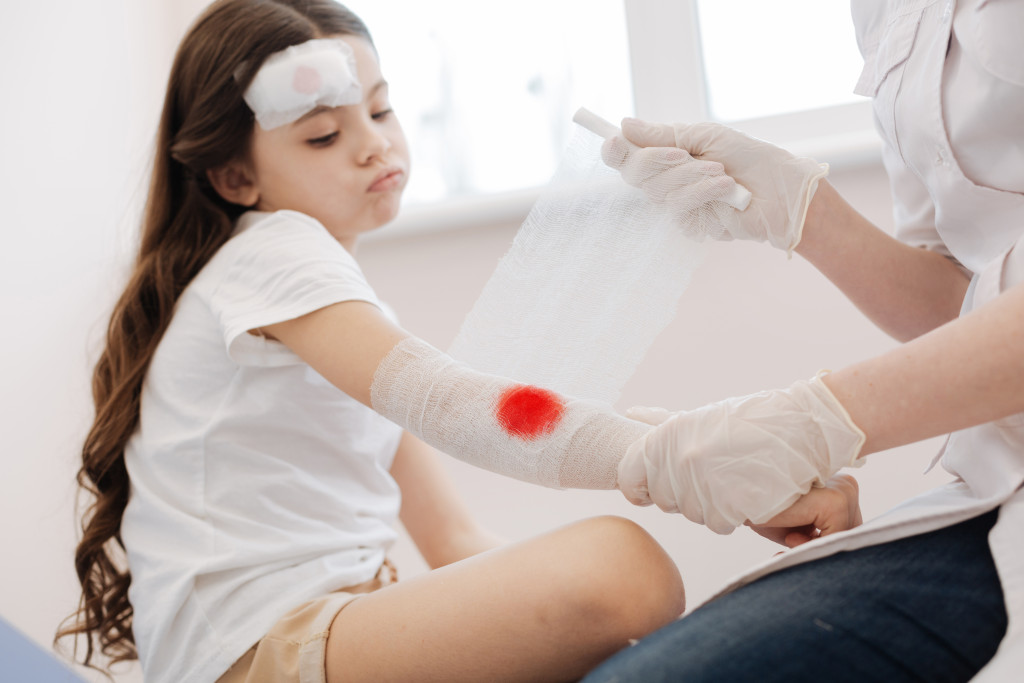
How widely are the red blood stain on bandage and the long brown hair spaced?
51cm

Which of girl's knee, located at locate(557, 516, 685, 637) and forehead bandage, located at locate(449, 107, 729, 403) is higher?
forehead bandage, located at locate(449, 107, 729, 403)

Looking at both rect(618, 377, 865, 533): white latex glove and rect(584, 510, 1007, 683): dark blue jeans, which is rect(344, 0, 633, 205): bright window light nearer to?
rect(618, 377, 865, 533): white latex glove

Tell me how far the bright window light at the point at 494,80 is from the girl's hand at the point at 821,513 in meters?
0.98

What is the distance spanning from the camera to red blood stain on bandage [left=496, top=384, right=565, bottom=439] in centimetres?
77

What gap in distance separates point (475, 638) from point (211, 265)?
0.55 metres

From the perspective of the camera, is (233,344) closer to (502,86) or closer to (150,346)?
(150,346)

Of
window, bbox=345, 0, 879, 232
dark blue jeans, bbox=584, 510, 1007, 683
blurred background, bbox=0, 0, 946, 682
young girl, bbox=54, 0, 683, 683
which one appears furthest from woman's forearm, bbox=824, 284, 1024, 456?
window, bbox=345, 0, 879, 232

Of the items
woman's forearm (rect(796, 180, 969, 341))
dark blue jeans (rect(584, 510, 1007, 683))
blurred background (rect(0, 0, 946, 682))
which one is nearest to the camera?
dark blue jeans (rect(584, 510, 1007, 683))

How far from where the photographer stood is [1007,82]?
2.53ft

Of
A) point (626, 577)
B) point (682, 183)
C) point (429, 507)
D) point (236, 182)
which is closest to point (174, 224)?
point (236, 182)

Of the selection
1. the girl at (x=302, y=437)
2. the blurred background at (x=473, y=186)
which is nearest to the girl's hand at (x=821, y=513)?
the girl at (x=302, y=437)

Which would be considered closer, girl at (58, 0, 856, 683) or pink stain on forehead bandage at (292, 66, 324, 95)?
girl at (58, 0, 856, 683)

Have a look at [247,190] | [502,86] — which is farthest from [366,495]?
[502,86]

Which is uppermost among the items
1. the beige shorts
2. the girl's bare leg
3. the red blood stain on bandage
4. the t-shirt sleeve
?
the t-shirt sleeve
